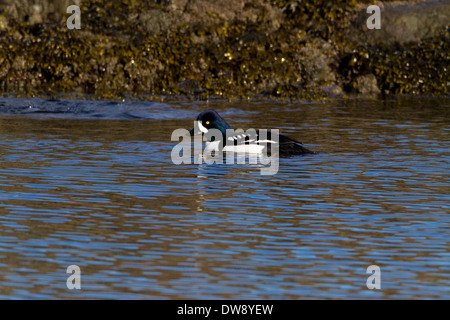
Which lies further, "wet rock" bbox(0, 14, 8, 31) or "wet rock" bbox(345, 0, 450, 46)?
"wet rock" bbox(345, 0, 450, 46)

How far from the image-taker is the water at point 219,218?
6.38 meters

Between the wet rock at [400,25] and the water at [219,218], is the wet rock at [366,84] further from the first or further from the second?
the water at [219,218]

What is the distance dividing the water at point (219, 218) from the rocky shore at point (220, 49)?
5.58 meters

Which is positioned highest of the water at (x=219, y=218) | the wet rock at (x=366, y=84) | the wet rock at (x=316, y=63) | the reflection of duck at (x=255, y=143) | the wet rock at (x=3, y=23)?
the wet rock at (x=3, y=23)

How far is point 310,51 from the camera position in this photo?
71.7 feet

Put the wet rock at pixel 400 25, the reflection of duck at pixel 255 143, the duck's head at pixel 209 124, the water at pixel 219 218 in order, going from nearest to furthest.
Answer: the water at pixel 219 218
the reflection of duck at pixel 255 143
the duck's head at pixel 209 124
the wet rock at pixel 400 25

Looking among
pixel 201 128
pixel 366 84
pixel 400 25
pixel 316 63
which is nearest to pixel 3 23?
pixel 316 63

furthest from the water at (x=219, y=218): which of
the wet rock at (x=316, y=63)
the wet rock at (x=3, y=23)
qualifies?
the wet rock at (x=316, y=63)

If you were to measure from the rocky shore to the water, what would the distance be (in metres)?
5.58

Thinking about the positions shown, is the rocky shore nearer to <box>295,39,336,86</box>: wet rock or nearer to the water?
<box>295,39,336,86</box>: wet rock

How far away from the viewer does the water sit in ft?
20.9

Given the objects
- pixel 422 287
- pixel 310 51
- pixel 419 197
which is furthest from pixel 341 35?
pixel 422 287

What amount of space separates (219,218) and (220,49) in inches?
519

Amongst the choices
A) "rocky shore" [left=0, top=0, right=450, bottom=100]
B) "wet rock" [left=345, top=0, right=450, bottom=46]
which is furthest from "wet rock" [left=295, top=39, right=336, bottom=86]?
"wet rock" [left=345, top=0, right=450, bottom=46]
